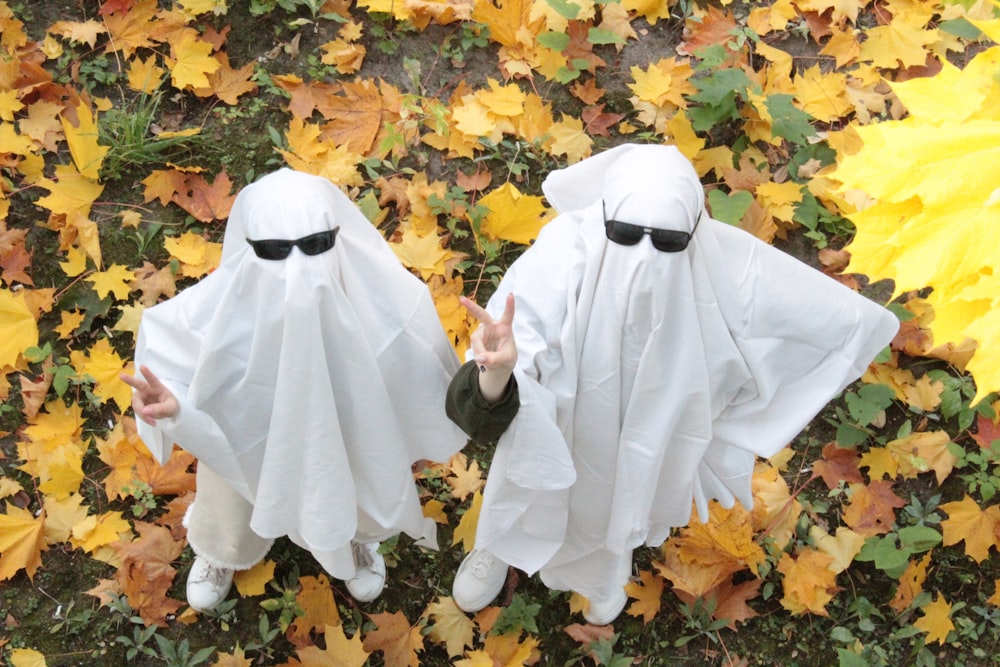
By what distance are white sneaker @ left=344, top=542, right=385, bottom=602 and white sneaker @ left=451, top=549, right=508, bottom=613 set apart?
0.94 ft

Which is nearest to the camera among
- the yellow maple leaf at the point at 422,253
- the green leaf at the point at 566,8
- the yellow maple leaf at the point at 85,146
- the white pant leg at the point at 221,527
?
the white pant leg at the point at 221,527

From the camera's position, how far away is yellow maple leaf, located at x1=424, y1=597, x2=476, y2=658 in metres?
3.22

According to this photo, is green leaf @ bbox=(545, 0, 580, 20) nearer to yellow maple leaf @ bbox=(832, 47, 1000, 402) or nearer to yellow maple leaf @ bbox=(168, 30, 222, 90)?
yellow maple leaf @ bbox=(168, 30, 222, 90)

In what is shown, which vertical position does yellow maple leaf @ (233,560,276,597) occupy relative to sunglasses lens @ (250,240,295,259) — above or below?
below

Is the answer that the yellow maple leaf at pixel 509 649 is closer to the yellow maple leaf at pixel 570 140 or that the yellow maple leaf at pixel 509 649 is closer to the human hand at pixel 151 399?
the human hand at pixel 151 399

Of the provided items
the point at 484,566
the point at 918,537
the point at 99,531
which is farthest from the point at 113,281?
the point at 918,537

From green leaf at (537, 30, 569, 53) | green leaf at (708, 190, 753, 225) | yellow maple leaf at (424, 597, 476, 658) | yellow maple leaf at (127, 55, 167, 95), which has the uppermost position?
green leaf at (537, 30, 569, 53)

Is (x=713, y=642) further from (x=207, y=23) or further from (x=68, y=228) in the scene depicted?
(x=207, y=23)

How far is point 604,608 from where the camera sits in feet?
10.5

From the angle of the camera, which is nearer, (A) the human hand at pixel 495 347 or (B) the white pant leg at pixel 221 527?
(A) the human hand at pixel 495 347

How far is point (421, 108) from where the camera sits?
4340 millimetres

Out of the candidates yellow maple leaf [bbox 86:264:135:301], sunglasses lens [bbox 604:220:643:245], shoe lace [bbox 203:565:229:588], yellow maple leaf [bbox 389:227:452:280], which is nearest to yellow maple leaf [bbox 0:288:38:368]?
yellow maple leaf [bbox 86:264:135:301]

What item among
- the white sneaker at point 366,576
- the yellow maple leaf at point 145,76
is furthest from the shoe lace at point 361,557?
the yellow maple leaf at point 145,76

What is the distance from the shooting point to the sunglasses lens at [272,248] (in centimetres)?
222
